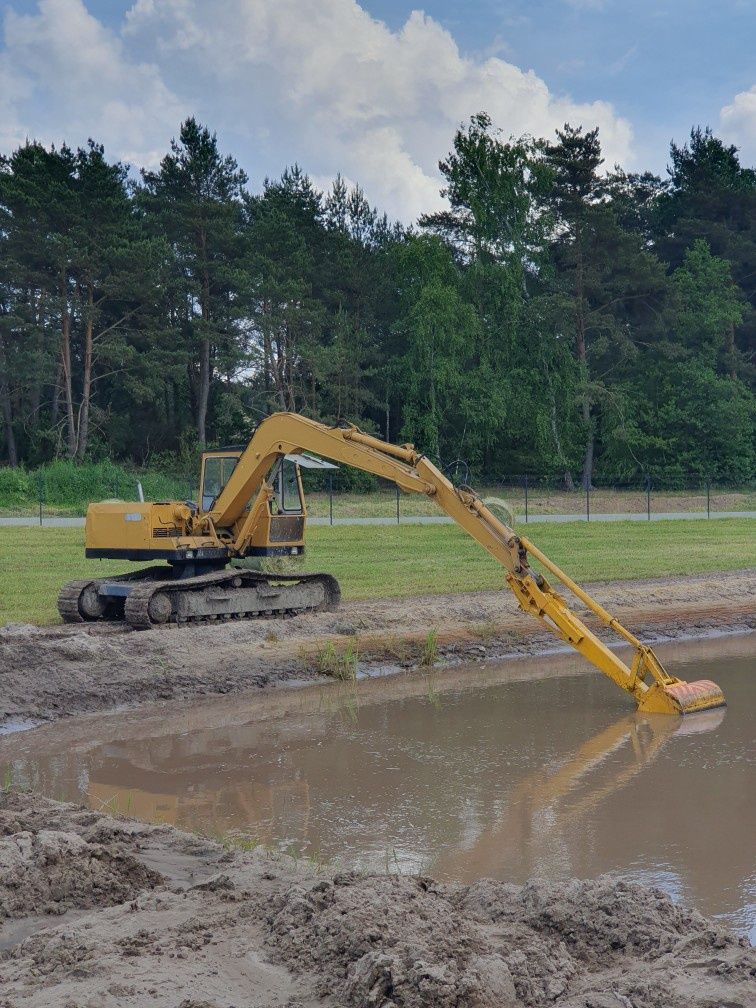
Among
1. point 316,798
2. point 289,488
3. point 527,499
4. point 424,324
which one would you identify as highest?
point 424,324

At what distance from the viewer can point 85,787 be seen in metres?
9.28

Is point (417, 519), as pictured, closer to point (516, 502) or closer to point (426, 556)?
point (516, 502)

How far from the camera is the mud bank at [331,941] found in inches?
180

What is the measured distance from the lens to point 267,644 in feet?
47.1

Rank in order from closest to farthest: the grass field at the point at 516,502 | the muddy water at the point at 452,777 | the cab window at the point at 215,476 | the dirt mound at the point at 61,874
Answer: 1. the dirt mound at the point at 61,874
2. the muddy water at the point at 452,777
3. the cab window at the point at 215,476
4. the grass field at the point at 516,502

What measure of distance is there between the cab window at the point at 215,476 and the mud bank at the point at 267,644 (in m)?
2.38

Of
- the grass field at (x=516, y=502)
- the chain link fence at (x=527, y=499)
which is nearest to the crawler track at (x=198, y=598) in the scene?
the chain link fence at (x=527, y=499)

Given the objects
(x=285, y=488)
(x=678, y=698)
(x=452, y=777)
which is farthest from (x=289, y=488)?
(x=452, y=777)

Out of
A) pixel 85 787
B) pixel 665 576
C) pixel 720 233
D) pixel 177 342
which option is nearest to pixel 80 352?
pixel 177 342

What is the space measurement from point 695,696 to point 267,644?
541 centimetres

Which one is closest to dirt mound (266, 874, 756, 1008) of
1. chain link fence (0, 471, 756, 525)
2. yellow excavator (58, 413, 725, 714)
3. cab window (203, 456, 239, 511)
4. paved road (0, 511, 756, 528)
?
yellow excavator (58, 413, 725, 714)

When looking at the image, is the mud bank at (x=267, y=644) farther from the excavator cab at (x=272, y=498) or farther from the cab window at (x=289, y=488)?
the cab window at (x=289, y=488)

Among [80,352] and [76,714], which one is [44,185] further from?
[76,714]

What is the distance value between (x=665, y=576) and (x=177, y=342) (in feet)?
109
